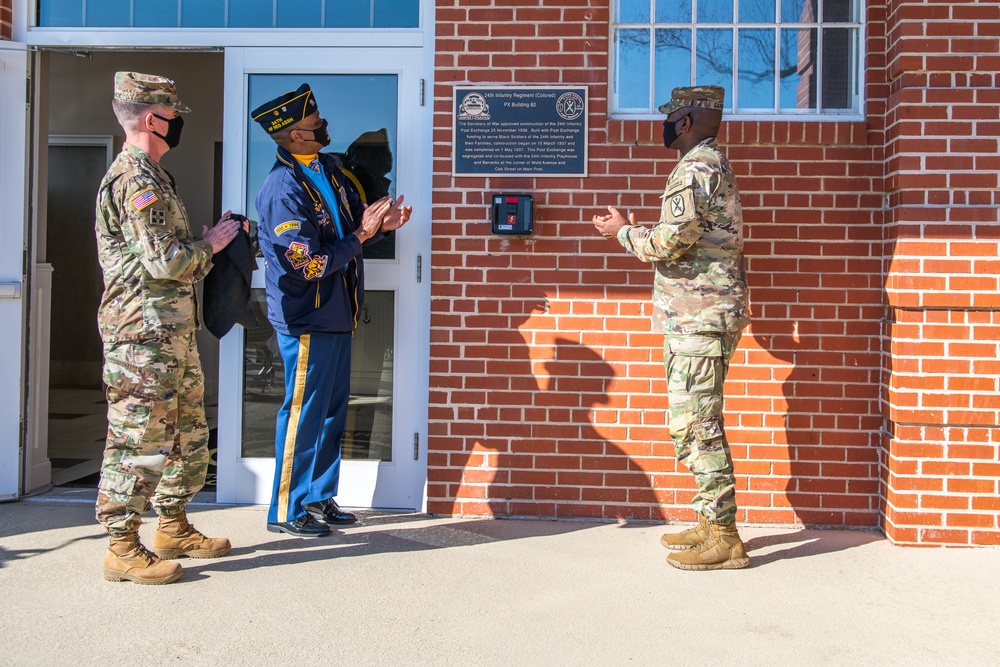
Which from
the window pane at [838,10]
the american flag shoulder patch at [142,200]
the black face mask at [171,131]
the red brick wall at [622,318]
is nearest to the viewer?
the american flag shoulder patch at [142,200]

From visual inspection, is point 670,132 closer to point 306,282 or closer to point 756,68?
point 756,68

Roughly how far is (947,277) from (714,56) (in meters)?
1.63

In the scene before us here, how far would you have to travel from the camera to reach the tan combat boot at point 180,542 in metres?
4.20

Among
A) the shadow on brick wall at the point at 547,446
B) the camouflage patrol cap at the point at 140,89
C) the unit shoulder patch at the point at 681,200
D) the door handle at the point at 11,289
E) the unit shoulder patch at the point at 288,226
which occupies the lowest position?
the shadow on brick wall at the point at 547,446

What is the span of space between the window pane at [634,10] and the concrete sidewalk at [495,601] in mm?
2656

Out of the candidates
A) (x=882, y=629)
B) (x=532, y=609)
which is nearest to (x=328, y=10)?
(x=532, y=609)

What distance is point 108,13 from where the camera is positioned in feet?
17.0

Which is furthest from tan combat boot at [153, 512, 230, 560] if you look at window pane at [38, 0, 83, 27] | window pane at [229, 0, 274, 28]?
window pane at [38, 0, 83, 27]

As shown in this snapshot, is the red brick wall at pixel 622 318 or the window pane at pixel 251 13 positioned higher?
the window pane at pixel 251 13

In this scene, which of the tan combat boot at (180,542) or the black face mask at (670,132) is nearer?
the tan combat boot at (180,542)

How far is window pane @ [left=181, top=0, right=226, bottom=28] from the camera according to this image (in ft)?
16.9

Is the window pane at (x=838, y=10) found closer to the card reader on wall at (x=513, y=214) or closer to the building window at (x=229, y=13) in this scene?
the card reader on wall at (x=513, y=214)

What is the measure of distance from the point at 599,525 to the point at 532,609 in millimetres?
1232

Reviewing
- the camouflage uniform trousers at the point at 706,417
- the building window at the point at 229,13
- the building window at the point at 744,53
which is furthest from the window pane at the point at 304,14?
the camouflage uniform trousers at the point at 706,417
